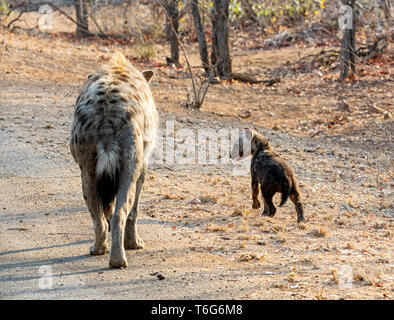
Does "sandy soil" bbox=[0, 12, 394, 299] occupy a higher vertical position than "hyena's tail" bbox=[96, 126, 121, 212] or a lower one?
lower

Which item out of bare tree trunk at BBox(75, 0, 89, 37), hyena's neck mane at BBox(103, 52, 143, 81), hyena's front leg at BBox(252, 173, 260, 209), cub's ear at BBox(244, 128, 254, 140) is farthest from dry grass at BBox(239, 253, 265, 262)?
bare tree trunk at BBox(75, 0, 89, 37)

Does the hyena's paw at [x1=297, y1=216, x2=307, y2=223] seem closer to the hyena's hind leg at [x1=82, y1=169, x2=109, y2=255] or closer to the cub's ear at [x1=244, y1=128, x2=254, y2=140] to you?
the cub's ear at [x1=244, y1=128, x2=254, y2=140]

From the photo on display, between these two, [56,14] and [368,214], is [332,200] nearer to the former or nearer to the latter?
[368,214]

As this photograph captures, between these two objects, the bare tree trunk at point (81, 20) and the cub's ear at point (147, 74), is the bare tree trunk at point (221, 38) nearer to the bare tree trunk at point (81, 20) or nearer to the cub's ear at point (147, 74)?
the bare tree trunk at point (81, 20)

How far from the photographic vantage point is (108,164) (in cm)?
477

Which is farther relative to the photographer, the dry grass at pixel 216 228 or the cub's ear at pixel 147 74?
the cub's ear at pixel 147 74

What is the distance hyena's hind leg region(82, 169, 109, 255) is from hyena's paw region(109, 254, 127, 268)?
1.15 feet

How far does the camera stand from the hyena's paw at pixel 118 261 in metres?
4.81

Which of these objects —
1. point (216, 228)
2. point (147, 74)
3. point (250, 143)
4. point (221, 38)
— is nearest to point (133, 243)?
point (216, 228)

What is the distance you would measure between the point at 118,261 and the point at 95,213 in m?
0.47

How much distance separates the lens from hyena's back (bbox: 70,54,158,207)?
4.80 metres

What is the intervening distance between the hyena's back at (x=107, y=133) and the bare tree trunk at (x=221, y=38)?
8.55 metres

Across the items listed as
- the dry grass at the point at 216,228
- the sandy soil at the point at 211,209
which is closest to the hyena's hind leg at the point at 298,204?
the sandy soil at the point at 211,209
